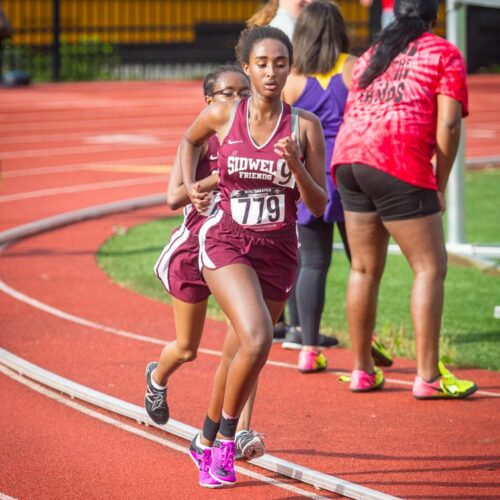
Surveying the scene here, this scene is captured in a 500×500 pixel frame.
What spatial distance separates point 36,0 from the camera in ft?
121

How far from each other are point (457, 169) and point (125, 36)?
1129 inches

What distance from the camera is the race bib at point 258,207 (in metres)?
4.88

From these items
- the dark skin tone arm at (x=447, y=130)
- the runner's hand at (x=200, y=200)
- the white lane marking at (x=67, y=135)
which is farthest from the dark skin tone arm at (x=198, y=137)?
the white lane marking at (x=67, y=135)

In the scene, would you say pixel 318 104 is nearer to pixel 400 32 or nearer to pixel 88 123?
pixel 400 32

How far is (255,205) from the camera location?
16.0 feet

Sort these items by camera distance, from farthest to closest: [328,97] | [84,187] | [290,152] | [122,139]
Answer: [122,139], [84,187], [328,97], [290,152]

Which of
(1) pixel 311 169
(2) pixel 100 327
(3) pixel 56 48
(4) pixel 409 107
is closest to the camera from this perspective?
(1) pixel 311 169

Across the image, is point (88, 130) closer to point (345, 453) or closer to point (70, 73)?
point (70, 73)

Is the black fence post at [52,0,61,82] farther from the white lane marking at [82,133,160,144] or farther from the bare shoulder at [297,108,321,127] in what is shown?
the bare shoulder at [297,108,321,127]

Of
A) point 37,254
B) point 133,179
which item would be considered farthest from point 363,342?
point 133,179

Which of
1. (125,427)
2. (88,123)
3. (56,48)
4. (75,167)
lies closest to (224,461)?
(125,427)

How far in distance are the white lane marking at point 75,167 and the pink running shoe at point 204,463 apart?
1238 centimetres

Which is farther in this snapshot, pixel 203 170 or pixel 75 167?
pixel 75 167

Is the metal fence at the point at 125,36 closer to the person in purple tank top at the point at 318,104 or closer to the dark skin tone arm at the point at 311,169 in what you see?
the person in purple tank top at the point at 318,104
